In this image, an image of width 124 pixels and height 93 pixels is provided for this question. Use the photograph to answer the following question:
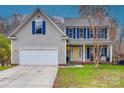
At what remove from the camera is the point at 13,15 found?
87.4 feet

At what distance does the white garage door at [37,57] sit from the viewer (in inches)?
976

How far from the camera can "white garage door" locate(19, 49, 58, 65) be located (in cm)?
2480

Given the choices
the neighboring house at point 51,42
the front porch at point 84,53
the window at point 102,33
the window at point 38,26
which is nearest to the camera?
the neighboring house at point 51,42

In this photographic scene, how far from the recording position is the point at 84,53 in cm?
2722

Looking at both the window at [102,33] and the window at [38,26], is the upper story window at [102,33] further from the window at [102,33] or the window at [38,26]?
the window at [38,26]

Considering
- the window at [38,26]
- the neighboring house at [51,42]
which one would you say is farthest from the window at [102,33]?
the window at [38,26]

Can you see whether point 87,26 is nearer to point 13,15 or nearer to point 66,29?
point 66,29

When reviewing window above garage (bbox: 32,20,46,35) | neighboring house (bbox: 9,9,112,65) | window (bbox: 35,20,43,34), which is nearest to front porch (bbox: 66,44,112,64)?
neighboring house (bbox: 9,9,112,65)

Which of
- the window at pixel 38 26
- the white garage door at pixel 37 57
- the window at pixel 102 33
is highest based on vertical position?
the window at pixel 38 26

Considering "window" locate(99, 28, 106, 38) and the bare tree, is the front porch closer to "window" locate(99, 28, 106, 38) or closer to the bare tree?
the bare tree

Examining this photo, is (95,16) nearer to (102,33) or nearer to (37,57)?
(102,33)

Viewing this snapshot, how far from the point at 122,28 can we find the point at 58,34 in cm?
499
